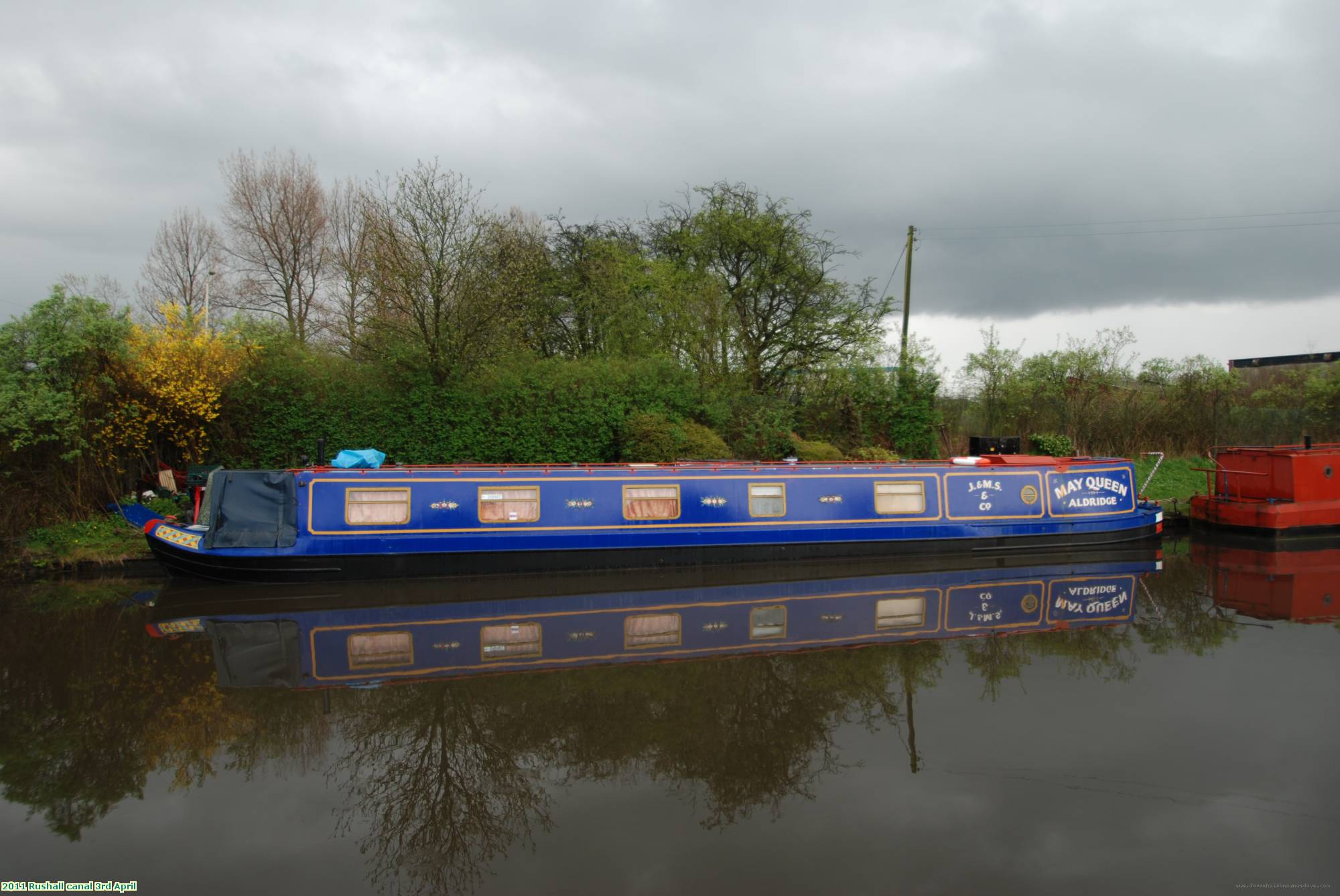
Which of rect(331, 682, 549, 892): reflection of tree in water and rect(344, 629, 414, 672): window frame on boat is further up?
rect(344, 629, 414, 672): window frame on boat

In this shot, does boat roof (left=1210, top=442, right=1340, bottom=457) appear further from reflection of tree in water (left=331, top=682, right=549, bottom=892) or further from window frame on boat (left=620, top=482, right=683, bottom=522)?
reflection of tree in water (left=331, top=682, right=549, bottom=892)

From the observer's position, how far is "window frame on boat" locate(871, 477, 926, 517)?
41.0 ft

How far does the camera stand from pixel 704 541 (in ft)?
38.8

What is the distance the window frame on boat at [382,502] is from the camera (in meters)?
10.7

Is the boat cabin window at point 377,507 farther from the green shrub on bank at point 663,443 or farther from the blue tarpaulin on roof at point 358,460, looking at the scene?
the green shrub on bank at point 663,443

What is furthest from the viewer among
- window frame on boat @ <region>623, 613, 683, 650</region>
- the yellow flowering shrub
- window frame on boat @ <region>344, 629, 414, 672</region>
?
the yellow flowering shrub

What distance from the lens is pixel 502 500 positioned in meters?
11.2

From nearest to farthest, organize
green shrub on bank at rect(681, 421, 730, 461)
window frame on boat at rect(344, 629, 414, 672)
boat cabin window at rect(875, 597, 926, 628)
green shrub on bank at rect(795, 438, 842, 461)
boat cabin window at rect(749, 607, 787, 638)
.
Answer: window frame on boat at rect(344, 629, 414, 672), boat cabin window at rect(749, 607, 787, 638), boat cabin window at rect(875, 597, 926, 628), green shrub on bank at rect(681, 421, 730, 461), green shrub on bank at rect(795, 438, 842, 461)

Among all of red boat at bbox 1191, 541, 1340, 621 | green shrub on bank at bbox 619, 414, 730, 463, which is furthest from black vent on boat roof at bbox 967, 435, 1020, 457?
green shrub on bank at bbox 619, 414, 730, 463

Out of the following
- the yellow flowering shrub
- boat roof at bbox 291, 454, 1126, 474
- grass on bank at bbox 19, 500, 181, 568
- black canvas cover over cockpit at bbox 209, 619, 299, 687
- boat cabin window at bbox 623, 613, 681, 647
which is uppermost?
the yellow flowering shrub

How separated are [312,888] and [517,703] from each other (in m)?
2.43

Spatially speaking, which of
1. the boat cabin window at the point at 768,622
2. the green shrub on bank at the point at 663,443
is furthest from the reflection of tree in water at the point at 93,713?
the green shrub on bank at the point at 663,443

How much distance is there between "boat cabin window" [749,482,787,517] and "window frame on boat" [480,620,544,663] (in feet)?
14.3

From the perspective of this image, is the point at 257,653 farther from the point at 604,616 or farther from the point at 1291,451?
the point at 1291,451
